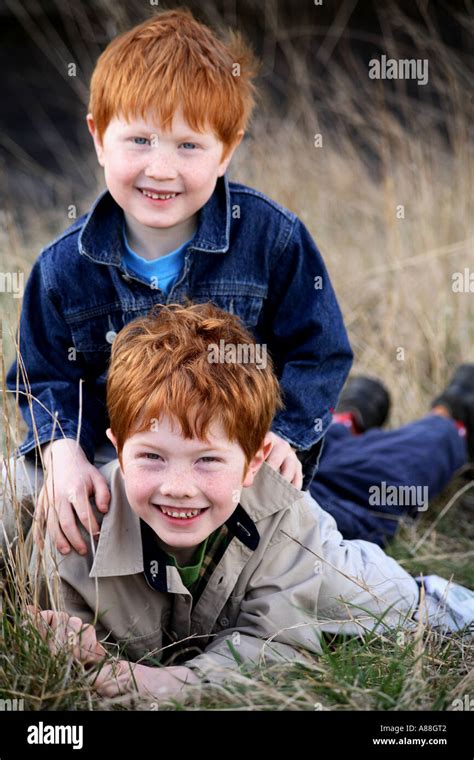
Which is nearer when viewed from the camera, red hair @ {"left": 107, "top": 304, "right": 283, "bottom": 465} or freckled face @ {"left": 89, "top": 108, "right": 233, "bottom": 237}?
red hair @ {"left": 107, "top": 304, "right": 283, "bottom": 465}

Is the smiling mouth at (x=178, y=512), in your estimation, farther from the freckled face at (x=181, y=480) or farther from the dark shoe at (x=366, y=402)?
the dark shoe at (x=366, y=402)

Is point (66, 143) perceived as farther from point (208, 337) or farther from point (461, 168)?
point (208, 337)

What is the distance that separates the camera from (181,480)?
Answer: 1.91 meters

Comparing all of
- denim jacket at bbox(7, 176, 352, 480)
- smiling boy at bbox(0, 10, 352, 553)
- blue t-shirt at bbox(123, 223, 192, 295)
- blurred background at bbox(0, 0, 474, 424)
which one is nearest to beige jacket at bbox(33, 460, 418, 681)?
smiling boy at bbox(0, 10, 352, 553)

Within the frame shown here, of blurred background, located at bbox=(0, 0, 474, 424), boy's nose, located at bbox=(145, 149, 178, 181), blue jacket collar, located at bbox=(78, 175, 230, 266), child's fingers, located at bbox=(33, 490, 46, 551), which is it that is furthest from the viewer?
blurred background, located at bbox=(0, 0, 474, 424)

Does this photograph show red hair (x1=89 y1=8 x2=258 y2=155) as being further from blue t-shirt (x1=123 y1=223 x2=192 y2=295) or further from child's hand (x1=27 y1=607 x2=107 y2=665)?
child's hand (x1=27 y1=607 x2=107 y2=665)

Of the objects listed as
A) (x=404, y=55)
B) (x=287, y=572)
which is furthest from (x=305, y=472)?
(x=404, y=55)

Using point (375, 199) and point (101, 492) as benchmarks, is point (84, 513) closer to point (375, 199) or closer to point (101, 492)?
point (101, 492)

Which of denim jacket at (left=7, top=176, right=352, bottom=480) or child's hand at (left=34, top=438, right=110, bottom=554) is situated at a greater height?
denim jacket at (left=7, top=176, right=352, bottom=480)

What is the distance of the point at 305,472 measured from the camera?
2625 millimetres

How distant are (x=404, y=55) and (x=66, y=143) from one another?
122 inches

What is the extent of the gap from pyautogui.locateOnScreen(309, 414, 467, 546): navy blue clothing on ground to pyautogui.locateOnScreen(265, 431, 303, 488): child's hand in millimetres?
577

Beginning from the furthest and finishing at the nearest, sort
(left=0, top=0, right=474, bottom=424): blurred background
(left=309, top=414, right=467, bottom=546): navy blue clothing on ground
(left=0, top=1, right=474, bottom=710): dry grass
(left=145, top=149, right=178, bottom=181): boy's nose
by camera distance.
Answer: (left=0, top=0, right=474, bottom=424): blurred background → (left=309, top=414, right=467, bottom=546): navy blue clothing on ground → (left=145, top=149, right=178, bottom=181): boy's nose → (left=0, top=1, right=474, bottom=710): dry grass

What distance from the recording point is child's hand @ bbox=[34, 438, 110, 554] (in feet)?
6.92
